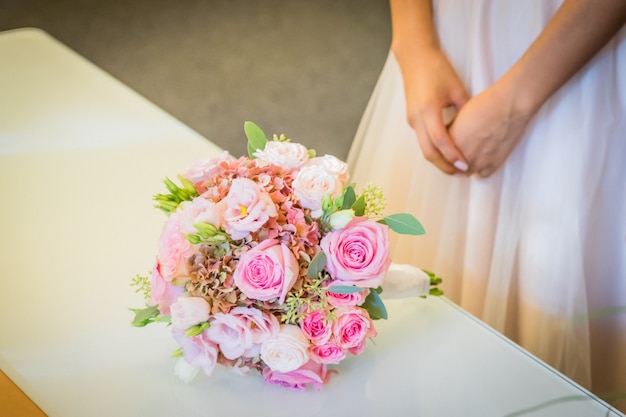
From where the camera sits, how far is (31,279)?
0.95 meters

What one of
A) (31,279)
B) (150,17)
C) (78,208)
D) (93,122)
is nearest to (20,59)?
Result: (93,122)

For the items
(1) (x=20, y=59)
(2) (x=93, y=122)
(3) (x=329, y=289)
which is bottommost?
(3) (x=329, y=289)

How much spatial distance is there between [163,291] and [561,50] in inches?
28.7

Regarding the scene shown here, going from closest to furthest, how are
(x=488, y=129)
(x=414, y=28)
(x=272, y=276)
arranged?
(x=272, y=276) → (x=488, y=129) → (x=414, y=28)

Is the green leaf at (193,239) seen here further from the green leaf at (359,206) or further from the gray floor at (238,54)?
the gray floor at (238,54)

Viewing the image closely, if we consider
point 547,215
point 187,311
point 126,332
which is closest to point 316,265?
point 187,311

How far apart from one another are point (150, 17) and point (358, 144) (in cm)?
186

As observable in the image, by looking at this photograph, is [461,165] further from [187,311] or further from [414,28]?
[187,311]

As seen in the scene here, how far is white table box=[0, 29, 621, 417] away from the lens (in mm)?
775

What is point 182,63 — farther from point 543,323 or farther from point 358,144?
point 543,323

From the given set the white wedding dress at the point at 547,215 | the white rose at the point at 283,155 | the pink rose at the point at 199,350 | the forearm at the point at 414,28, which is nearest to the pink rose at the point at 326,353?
the pink rose at the point at 199,350

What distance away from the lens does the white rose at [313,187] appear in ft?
2.53

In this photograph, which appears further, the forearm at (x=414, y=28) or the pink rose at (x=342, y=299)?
the forearm at (x=414, y=28)

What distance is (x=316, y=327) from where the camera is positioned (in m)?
0.77
